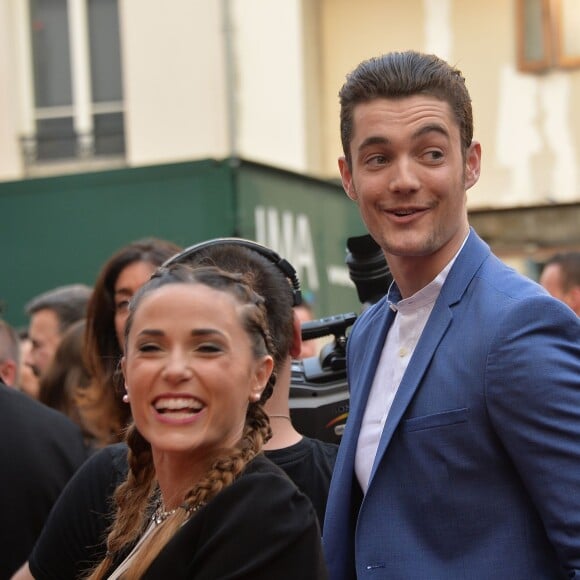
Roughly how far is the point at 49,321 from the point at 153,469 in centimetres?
434

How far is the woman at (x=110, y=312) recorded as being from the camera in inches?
183

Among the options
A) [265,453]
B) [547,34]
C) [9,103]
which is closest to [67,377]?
[265,453]

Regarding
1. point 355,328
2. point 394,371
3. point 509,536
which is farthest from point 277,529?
point 355,328

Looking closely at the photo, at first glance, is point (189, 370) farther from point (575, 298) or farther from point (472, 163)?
point (575, 298)

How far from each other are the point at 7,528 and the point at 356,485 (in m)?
1.55

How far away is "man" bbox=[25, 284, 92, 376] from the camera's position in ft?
22.7

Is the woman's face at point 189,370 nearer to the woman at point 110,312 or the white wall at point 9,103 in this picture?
the woman at point 110,312

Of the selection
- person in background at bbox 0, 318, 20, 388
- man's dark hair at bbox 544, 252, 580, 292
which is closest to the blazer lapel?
person in background at bbox 0, 318, 20, 388

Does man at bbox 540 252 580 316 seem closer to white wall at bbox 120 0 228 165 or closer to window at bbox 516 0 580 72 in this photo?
white wall at bbox 120 0 228 165

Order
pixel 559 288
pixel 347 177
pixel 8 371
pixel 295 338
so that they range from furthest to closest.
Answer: pixel 559 288
pixel 8 371
pixel 295 338
pixel 347 177

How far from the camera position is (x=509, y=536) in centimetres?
252

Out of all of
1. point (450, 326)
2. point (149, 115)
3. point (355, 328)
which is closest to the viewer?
point (450, 326)

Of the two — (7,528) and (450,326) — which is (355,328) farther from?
(7,528)

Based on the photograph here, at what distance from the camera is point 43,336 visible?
6.98 metres
